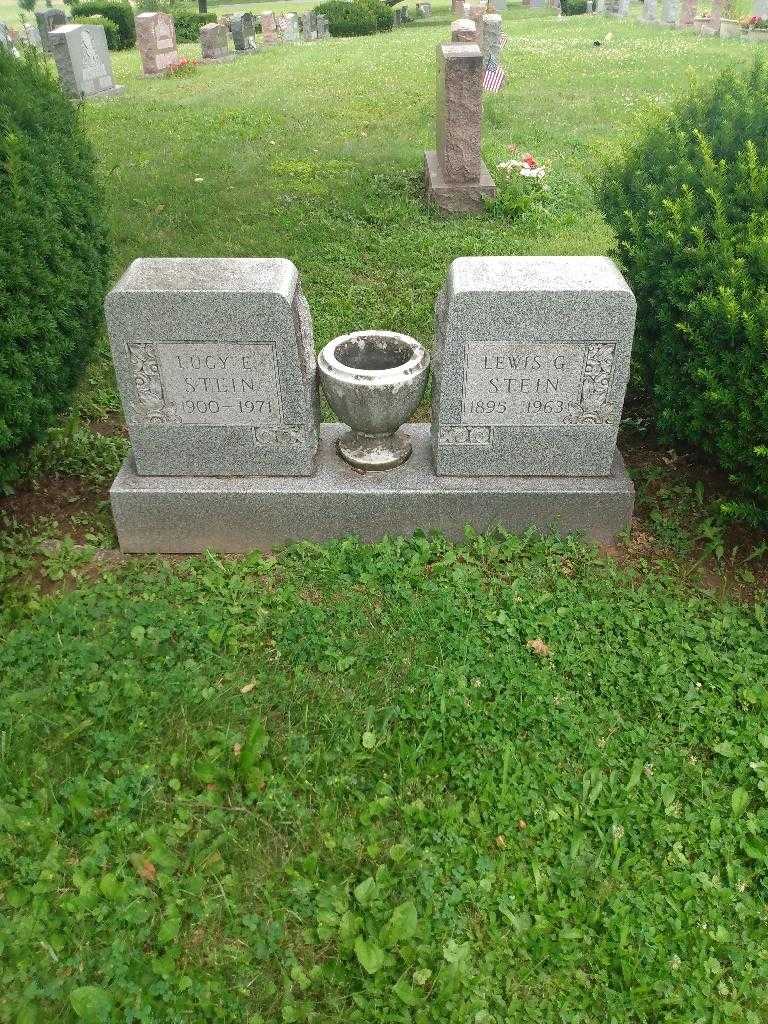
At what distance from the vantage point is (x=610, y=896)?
9.08ft

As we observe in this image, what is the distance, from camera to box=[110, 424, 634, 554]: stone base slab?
13.7 ft

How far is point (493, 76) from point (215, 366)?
12.1 metres

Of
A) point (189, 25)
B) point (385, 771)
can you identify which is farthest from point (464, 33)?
point (189, 25)

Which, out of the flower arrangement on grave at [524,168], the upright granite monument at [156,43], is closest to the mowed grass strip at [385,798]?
the flower arrangement on grave at [524,168]

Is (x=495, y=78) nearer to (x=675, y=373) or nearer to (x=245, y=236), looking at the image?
(x=245, y=236)

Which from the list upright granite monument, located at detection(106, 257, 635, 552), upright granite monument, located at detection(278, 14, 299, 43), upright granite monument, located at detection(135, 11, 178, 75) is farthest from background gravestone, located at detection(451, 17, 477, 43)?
upright granite monument, located at detection(278, 14, 299, 43)

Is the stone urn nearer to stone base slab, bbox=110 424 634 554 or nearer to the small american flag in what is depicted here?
stone base slab, bbox=110 424 634 554

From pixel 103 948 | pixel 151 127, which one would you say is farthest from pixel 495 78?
pixel 103 948

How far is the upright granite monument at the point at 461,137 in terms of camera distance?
827cm

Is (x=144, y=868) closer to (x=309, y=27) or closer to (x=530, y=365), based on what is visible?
(x=530, y=365)

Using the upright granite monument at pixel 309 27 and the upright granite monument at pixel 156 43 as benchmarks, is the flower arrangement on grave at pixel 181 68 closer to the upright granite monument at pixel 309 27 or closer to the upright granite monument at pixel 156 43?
the upright granite monument at pixel 156 43

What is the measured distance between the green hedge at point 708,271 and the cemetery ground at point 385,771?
608 mm

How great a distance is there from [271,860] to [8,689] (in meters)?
1.38

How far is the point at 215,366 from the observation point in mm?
3953
